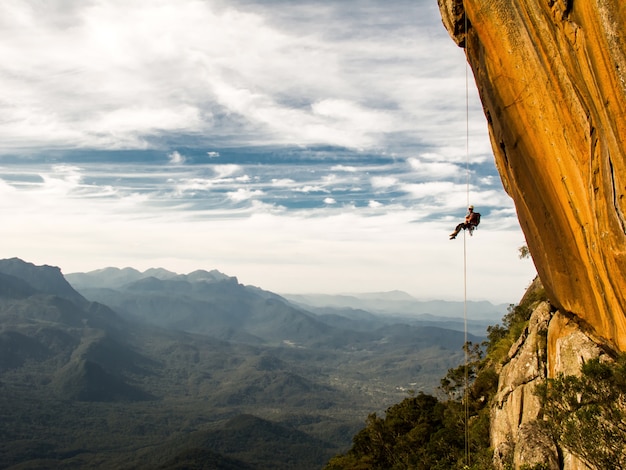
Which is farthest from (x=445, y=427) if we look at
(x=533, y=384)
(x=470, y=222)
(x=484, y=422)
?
(x=470, y=222)

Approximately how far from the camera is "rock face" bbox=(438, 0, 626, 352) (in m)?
12.9

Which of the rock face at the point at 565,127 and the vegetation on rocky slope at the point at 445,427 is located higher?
the rock face at the point at 565,127

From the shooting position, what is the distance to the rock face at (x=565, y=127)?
508 inches

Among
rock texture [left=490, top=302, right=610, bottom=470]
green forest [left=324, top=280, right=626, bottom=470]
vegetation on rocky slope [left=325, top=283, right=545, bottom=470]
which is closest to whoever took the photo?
green forest [left=324, top=280, right=626, bottom=470]

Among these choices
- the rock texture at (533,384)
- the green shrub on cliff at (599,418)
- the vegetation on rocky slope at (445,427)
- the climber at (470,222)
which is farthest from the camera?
the vegetation on rocky slope at (445,427)

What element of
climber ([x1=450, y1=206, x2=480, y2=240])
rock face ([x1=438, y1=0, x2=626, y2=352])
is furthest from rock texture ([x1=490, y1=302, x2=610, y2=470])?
climber ([x1=450, y1=206, x2=480, y2=240])

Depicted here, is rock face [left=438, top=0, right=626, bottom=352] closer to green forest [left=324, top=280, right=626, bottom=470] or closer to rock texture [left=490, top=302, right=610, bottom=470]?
rock texture [left=490, top=302, right=610, bottom=470]

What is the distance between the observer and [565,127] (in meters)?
15.1

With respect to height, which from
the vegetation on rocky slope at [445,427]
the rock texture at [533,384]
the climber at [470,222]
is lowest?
the vegetation on rocky slope at [445,427]

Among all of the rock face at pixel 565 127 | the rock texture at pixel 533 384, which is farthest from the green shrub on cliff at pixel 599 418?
the rock texture at pixel 533 384

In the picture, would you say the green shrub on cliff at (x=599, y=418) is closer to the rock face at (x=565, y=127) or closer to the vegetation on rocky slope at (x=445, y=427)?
the rock face at (x=565, y=127)

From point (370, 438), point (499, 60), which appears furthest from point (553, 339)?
point (370, 438)

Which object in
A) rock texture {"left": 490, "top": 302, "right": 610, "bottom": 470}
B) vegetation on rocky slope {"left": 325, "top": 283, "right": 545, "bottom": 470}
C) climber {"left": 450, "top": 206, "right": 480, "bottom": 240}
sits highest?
climber {"left": 450, "top": 206, "right": 480, "bottom": 240}

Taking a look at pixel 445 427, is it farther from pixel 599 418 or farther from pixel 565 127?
pixel 565 127
